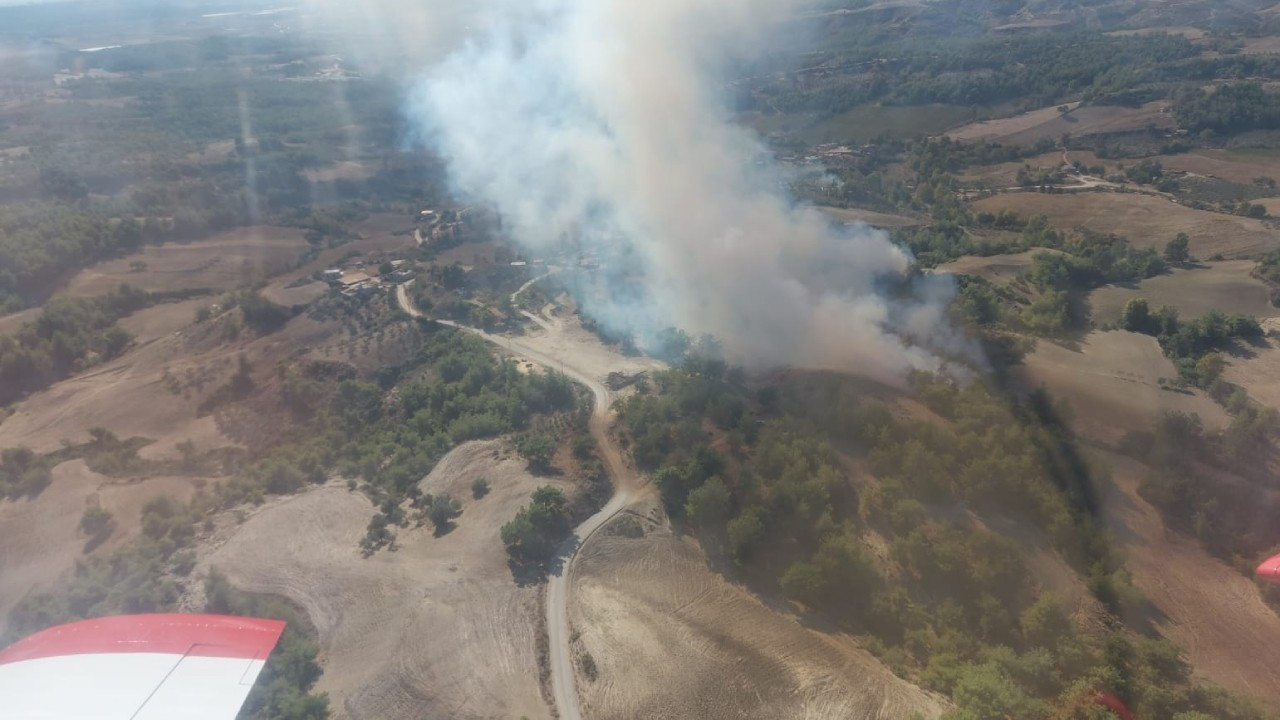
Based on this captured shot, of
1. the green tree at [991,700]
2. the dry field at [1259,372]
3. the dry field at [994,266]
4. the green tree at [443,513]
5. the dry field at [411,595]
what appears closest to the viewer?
the green tree at [991,700]

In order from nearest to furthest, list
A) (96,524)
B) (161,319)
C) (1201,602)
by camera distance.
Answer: (1201,602), (96,524), (161,319)

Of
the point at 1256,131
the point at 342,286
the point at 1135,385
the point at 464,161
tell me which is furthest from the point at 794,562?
the point at 1256,131

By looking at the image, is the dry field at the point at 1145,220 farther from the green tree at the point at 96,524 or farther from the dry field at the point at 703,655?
the green tree at the point at 96,524

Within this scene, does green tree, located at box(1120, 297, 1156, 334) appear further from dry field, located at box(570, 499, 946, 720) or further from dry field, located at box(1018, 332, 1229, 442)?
dry field, located at box(570, 499, 946, 720)

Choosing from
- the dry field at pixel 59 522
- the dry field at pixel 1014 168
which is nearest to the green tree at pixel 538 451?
the dry field at pixel 59 522

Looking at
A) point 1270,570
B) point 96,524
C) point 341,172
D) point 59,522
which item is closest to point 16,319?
point 59,522

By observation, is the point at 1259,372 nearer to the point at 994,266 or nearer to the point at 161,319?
the point at 994,266

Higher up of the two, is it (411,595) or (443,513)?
(443,513)
